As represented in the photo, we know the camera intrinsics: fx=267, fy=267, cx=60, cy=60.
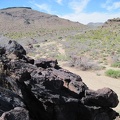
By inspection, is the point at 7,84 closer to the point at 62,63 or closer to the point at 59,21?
the point at 62,63

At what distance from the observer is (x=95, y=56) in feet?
88.8

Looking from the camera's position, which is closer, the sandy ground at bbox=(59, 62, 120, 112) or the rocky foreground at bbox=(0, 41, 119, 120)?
the rocky foreground at bbox=(0, 41, 119, 120)

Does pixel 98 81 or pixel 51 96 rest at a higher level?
pixel 51 96

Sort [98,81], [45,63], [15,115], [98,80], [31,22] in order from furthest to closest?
[31,22] → [98,80] → [98,81] → [45,63] → [15,115]

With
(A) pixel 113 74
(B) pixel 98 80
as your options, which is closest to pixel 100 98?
(B) pixel 98 80

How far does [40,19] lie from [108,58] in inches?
3723

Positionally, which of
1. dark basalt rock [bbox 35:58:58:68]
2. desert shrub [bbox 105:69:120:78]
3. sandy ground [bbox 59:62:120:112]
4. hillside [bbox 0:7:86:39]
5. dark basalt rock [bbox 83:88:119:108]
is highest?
hillside [bbox 0:7:86:39]

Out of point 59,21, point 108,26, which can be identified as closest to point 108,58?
point 108,26

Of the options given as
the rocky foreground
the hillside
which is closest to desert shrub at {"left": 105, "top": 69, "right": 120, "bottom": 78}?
the rocky foreground

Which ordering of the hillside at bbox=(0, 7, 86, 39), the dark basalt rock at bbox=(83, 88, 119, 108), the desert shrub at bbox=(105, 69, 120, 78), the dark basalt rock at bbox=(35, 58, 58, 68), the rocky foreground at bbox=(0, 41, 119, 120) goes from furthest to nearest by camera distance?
the hillside at bbox=(0, 7, 86, 39) → the desert shrub at bbox=(105, 69, 120, 78) → the dark basalt rock at bbox=(35, 58, 58, 68) → the dark basalt rock at bbox=(83, 88, 119, 108) → the rocky foreground at bbox=(0, 41, 119, 120)

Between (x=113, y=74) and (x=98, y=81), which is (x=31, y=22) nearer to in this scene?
(x=113, y=74)

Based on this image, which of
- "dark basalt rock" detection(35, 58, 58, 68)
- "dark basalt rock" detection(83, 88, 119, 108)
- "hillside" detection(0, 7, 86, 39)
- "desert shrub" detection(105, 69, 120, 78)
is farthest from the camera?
"hillside" detection(0, 7, 86, 39)

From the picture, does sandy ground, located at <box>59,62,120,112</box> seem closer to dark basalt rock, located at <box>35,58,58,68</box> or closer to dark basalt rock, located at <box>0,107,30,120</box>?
dark basalt rock, located at <box>35,58,58,68</box>

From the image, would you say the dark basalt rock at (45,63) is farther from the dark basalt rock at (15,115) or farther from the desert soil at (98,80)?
the desert soil at (98,80)
